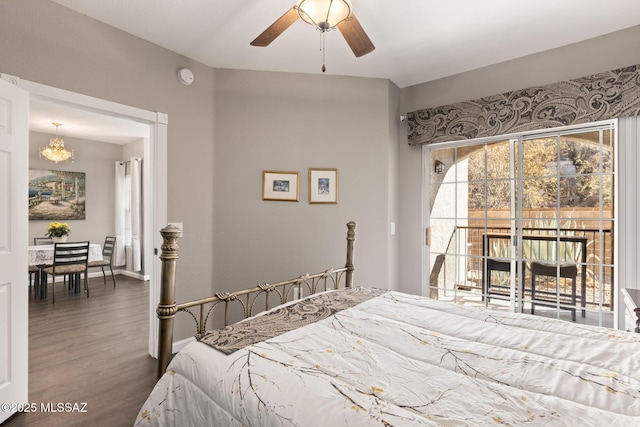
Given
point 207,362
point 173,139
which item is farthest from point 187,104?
point 207,362

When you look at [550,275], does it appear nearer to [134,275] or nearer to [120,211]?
[134,275]

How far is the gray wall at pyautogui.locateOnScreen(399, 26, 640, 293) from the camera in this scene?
8.29ft

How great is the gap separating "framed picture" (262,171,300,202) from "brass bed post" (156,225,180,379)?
185 cm

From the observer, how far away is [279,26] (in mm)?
1833

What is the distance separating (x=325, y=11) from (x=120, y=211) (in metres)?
6.53

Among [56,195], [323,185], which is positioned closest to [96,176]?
[56,195]

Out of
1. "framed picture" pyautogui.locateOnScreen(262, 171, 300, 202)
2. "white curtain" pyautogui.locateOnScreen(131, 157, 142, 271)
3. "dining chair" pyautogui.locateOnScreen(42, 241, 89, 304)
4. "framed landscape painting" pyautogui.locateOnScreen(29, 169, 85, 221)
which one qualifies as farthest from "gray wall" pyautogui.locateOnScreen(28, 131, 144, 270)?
"framed picture" pyautogui.locateOnScreen(262, 171, 300, 202)

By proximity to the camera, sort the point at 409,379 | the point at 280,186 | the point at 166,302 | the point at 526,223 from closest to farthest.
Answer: the point at 409,379 → the point at 166,302 → the point at 526,223 → the point at 280,186

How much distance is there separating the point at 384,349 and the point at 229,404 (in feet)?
2.02

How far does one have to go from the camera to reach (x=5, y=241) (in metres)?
1.95

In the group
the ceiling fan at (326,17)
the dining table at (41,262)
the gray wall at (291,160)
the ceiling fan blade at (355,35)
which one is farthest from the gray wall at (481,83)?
the dining table at (41,262)

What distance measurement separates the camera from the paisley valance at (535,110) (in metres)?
2.44

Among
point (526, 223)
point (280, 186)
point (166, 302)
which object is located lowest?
point (166, 302)

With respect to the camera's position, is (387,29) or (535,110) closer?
(387,29)
